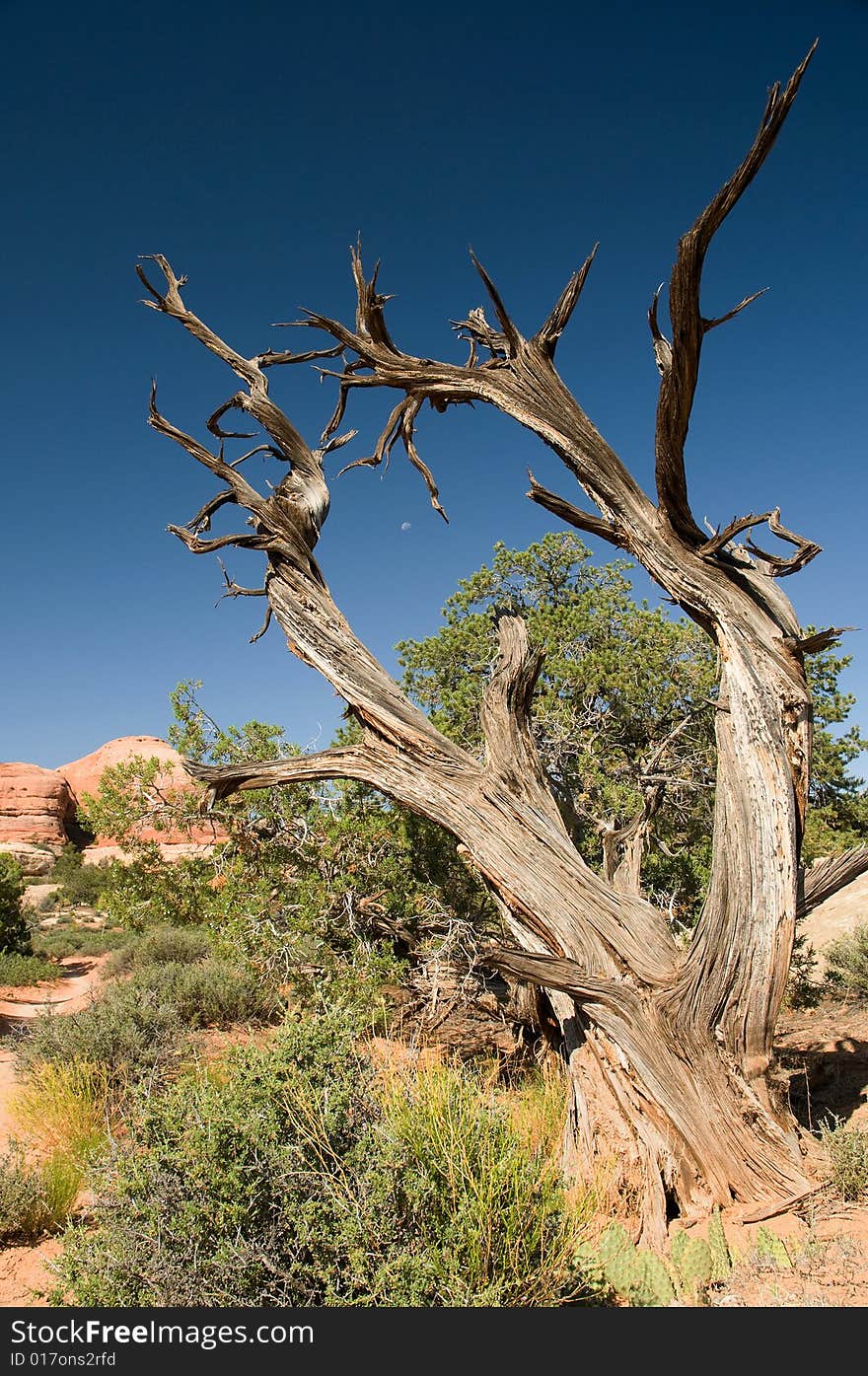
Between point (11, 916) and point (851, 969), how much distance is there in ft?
50.6

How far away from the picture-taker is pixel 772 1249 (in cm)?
374

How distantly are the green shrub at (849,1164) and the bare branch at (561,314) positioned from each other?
566 cm

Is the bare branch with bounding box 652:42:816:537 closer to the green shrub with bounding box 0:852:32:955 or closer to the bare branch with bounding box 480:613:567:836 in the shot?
the bare branch with bounding box 480:613:567:836

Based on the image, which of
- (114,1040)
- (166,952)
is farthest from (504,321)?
(166,952)

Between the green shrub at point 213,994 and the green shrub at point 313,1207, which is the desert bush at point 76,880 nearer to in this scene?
the green shrub at point 213,994

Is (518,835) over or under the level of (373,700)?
under

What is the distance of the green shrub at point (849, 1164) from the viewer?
4191 mm

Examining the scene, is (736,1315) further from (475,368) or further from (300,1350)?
(475,368)

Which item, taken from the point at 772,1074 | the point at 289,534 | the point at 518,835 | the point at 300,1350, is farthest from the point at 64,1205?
the point at 289,534

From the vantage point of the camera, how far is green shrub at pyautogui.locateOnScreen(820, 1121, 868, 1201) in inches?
165

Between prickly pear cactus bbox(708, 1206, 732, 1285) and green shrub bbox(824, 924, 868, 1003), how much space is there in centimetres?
573

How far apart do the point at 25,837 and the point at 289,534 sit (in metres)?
46.9

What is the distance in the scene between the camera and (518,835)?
5.06 meters

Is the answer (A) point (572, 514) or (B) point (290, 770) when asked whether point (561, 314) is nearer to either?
(A) point (572, 514)
